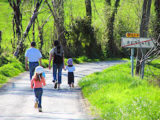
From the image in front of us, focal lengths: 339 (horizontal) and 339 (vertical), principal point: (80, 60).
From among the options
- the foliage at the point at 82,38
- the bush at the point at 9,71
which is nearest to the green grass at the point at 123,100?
the bush at the point at 9,71

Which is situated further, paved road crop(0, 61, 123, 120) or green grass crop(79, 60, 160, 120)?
paved road crop(0, 61, 123, 120)

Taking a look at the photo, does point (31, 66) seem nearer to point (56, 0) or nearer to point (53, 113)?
point (53, 113)

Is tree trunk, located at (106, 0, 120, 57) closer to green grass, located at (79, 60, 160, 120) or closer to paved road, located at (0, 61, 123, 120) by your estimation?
paved road, located at (0, 61, 123, 120)

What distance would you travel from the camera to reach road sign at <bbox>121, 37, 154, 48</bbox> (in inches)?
552

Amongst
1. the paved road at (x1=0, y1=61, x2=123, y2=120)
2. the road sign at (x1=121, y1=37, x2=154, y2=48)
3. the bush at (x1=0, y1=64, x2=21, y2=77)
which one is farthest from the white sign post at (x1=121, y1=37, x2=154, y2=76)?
the bush at (x1=0, y1=64, x2=21, y2=77)

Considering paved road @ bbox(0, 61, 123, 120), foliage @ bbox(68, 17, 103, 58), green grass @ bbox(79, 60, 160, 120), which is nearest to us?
green grass @ bbox(79, 60, 160, 120)

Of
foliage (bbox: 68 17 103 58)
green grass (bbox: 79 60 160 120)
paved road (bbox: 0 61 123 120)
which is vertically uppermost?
foliage (bbox: 68 17 103 58)

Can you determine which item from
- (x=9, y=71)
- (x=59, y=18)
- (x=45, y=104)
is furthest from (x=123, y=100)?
(x=59, y=18)

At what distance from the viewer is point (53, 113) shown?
28.7 feet

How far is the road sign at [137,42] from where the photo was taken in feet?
46.0

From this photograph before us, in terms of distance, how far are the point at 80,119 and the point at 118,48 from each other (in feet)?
88.6

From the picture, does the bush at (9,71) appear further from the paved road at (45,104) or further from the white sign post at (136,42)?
the white sign post at (136,42)

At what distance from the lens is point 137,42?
14117 mm

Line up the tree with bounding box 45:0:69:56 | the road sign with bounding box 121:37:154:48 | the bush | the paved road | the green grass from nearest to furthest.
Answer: the green grass < the paved road < the road sign with bounding box 121:37:154:48 < the bush < the tree with bounding box 45:0:69:56
